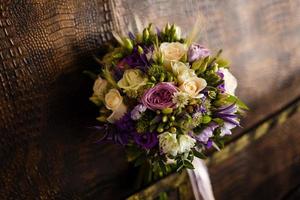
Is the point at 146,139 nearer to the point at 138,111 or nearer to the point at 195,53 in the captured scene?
the point at 138,111

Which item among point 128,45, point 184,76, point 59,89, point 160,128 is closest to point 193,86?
point 184,76

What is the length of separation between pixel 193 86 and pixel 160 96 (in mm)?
93

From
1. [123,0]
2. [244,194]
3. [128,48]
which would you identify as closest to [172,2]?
[123,0]

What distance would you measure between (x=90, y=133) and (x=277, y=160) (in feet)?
3.62

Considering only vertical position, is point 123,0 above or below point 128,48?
above

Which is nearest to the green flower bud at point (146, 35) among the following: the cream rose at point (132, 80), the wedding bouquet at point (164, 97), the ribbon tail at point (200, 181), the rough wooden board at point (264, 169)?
the wedding bouquet at point (164, 97)

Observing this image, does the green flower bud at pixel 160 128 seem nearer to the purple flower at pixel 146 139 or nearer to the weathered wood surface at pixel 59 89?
the purple flower at pixel 146 139

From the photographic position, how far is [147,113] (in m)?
1.07

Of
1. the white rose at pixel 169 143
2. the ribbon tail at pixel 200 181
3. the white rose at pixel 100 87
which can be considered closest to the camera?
the white rose at pixel 169 143

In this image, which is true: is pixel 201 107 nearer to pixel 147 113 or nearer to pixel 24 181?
pixel 147 113

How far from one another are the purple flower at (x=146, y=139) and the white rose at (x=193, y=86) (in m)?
0.15

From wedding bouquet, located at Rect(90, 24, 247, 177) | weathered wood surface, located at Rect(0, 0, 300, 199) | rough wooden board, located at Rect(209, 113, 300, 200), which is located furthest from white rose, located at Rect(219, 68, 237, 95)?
rough wooden board, located at Rect(209, 113, 300, 200)

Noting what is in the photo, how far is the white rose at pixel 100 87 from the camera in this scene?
44.8 inches

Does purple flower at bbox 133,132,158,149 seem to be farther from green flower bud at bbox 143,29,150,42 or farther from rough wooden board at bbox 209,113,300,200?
rough wooden board at bbox 209,113,300,200
